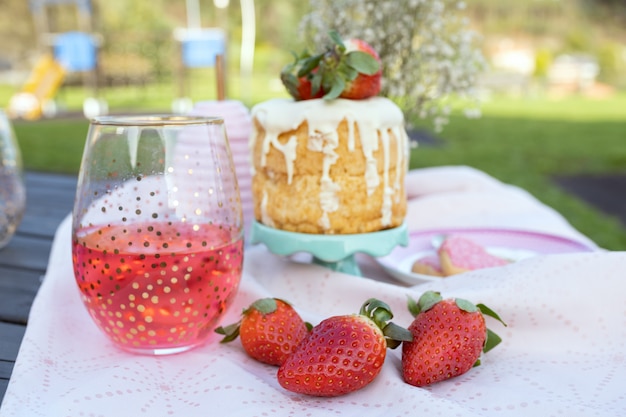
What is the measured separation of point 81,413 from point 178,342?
159 mm

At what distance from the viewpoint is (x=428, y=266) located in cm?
107

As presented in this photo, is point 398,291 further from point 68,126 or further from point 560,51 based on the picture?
point 560,51

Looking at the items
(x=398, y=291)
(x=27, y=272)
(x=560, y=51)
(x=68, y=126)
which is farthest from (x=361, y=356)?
(x=560, y=51)

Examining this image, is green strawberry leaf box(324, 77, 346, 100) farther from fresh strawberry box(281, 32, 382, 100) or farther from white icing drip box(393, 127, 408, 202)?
white icing drip box(393, 127, 408, 202)

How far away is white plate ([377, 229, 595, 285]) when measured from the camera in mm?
1107

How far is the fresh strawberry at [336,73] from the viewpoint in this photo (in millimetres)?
911

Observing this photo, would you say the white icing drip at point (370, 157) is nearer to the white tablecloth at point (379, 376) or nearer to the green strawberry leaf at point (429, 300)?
the white tablecloth at point (379, 376)

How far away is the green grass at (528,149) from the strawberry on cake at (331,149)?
243 cm

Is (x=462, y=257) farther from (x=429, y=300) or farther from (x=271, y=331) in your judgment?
(x=271, y=331)

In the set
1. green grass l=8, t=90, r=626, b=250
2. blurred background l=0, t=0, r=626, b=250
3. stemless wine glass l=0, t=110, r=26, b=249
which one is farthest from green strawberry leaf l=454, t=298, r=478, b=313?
green grass l=8, t=90, r=626, b=250

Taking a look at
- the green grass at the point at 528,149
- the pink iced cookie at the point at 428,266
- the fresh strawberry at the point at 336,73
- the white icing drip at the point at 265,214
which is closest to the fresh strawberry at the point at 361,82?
the fresh strawberry at the point at 336,73

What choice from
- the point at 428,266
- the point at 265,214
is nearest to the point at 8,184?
the point at 265,214

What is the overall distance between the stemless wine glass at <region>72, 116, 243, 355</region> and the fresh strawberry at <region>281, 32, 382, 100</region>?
218 millimetres

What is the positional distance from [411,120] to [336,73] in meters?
0.49
